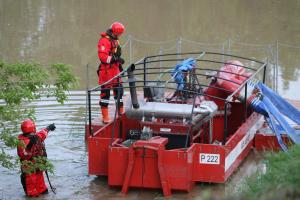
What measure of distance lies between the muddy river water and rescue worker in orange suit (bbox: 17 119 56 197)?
0.66 ft

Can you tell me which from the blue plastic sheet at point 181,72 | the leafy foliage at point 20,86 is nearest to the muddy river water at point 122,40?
the blue plastic sheet at point 181,72

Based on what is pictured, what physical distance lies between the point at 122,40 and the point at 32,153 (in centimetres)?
1501

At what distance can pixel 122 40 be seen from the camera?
25.3 m

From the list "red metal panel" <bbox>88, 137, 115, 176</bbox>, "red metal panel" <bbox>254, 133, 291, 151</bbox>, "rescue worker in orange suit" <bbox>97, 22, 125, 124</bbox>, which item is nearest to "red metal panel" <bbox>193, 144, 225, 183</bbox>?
"red metal panel" <bbox>88, 137, 115, 176</bbox>

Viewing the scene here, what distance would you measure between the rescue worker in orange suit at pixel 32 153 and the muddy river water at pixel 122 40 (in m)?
0.20

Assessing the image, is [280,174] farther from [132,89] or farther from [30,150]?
[30,150]

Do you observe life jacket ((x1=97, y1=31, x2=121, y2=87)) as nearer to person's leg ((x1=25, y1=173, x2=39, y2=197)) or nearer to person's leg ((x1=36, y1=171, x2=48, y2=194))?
person's leg ((x1=36, y1=171, x2=48, y2=194))

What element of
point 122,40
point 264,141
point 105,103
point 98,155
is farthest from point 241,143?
point 122,40

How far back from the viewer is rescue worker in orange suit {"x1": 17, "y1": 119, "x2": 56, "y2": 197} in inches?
416

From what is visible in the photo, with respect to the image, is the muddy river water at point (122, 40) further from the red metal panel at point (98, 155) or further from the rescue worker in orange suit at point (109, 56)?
the rescue worker in orange suit at point (109, 56)

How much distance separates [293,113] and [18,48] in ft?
45.1

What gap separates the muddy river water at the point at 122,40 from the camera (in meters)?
12.0

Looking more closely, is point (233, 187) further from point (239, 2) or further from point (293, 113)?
point (239, 2)

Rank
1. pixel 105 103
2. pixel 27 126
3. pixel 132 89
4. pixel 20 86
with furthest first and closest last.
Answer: pixel 105 103 < pixel 132 89 < pixel 27 126 < pixel 20 86
